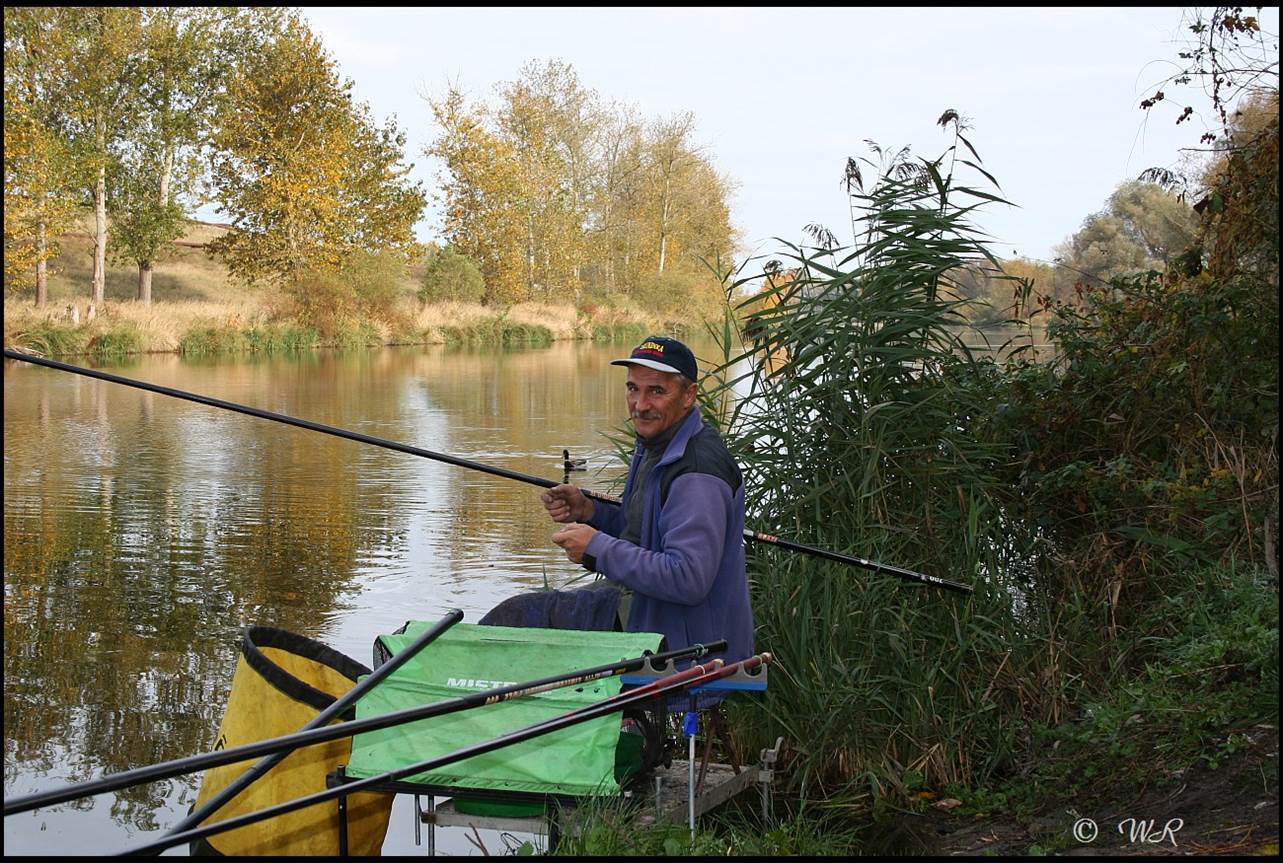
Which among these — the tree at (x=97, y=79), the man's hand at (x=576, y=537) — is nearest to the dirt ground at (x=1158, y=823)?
the man's hand at (x=576, y=537)

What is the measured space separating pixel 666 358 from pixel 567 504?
0.72 metres

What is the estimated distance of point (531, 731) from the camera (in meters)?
3.30

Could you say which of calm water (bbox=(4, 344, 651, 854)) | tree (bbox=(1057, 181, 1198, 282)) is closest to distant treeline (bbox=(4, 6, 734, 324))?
calm water (bbox=(4, 344, 651, 854))

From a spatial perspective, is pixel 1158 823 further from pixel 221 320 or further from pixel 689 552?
pixel 221 320

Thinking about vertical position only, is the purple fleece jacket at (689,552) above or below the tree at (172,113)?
below

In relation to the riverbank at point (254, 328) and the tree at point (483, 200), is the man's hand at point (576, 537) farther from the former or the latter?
the tree at point (483, 200)

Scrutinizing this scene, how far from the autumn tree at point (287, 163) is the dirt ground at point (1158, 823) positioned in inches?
1397

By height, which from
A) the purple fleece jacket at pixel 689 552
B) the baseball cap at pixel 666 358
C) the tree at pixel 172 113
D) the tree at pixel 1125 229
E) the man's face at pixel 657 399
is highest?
the tree at pixel 172 113

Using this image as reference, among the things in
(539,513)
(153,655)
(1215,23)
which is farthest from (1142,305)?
(539,513)

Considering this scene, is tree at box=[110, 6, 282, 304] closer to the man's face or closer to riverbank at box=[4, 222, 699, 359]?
riverbank at box=[4, 222, 699, 359]

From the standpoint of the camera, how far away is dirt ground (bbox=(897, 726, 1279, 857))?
356cm

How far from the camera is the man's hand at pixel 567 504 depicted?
460cm

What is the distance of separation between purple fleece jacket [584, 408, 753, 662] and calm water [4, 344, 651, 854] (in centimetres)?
104

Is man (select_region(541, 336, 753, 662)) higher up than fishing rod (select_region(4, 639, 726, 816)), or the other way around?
man (select_region(541, 336, 753, 662))
